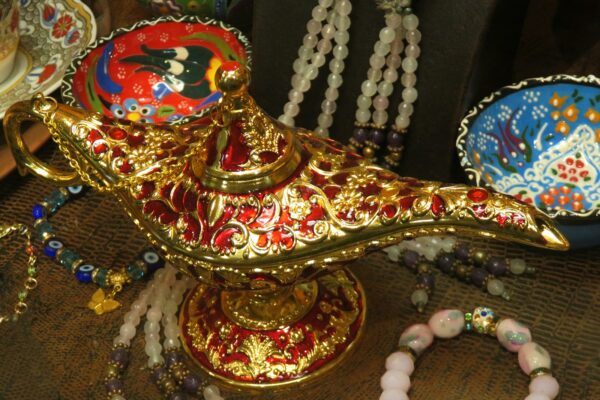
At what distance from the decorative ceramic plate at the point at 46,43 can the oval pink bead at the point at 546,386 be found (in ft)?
2.12

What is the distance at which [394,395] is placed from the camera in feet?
2.43

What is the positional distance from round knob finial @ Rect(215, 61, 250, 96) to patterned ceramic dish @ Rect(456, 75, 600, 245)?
1.10ft

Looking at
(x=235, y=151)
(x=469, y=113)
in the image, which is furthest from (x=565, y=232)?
(x=235, y=151)

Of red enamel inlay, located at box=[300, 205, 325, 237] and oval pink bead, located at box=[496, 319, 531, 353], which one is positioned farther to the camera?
oval pink bead, located at box=[496, 319, 531, 353]

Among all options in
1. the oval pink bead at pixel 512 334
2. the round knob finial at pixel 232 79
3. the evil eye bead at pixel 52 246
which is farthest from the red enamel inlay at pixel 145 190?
the oval pink bead at pixel 512 334

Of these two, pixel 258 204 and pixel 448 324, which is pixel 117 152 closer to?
pixel 258 204

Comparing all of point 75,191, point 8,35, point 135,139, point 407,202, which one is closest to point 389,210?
point 407,202

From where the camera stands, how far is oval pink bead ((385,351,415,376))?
76cm

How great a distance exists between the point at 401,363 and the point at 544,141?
0.33m

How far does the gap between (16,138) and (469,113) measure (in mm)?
442

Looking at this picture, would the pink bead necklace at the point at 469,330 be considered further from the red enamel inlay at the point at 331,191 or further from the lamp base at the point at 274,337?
the red enamel inlay at the point at 331,191

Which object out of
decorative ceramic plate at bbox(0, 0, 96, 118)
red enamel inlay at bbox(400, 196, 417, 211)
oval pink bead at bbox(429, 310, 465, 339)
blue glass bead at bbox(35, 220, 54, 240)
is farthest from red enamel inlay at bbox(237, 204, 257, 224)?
decorative ceramic plate at bbox(0, 0, 96, 118)

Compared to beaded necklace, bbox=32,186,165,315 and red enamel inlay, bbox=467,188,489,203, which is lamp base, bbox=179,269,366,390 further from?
Answer: red enamel inlay, bbox=467,188,489,203

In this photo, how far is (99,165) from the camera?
724 millimetres
